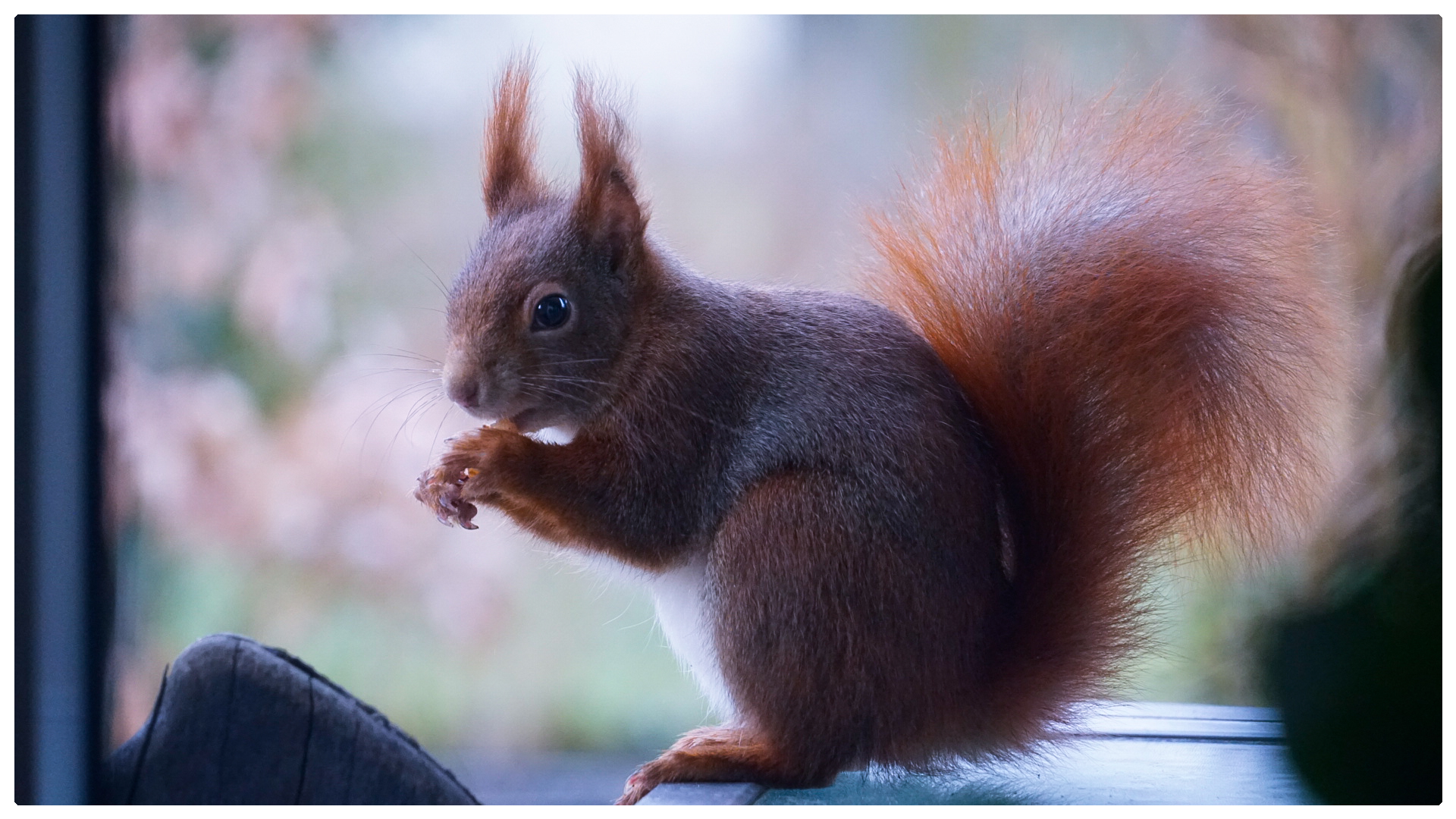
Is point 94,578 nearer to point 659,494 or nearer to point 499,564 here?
point 659,494

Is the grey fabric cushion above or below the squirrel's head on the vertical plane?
below

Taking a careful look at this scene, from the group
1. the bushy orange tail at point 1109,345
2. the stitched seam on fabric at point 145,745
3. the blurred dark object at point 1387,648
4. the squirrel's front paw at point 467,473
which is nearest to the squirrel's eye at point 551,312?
the squirrel's front paw at point 467,473

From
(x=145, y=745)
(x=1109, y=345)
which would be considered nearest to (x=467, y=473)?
(x=145, y=745)

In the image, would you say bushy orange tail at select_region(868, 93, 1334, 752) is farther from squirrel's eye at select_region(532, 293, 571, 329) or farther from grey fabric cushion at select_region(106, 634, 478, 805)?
grey fabric cushion at select_region(106, 634, 478, 805)

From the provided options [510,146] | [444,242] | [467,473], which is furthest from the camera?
[444,242]

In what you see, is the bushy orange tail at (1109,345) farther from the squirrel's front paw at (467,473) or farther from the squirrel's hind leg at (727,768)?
the squirrel's front paw at (467,473)

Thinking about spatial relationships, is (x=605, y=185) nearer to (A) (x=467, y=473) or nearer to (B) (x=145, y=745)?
(A) (x=467, y=473)

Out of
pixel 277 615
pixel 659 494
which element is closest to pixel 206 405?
pixel 277 615

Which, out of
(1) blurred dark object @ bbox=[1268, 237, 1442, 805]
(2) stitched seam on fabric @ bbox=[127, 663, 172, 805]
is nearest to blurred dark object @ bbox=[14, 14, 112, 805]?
(2) stitched seam on fabric @ bbox=[127, 663, 172, 805]
